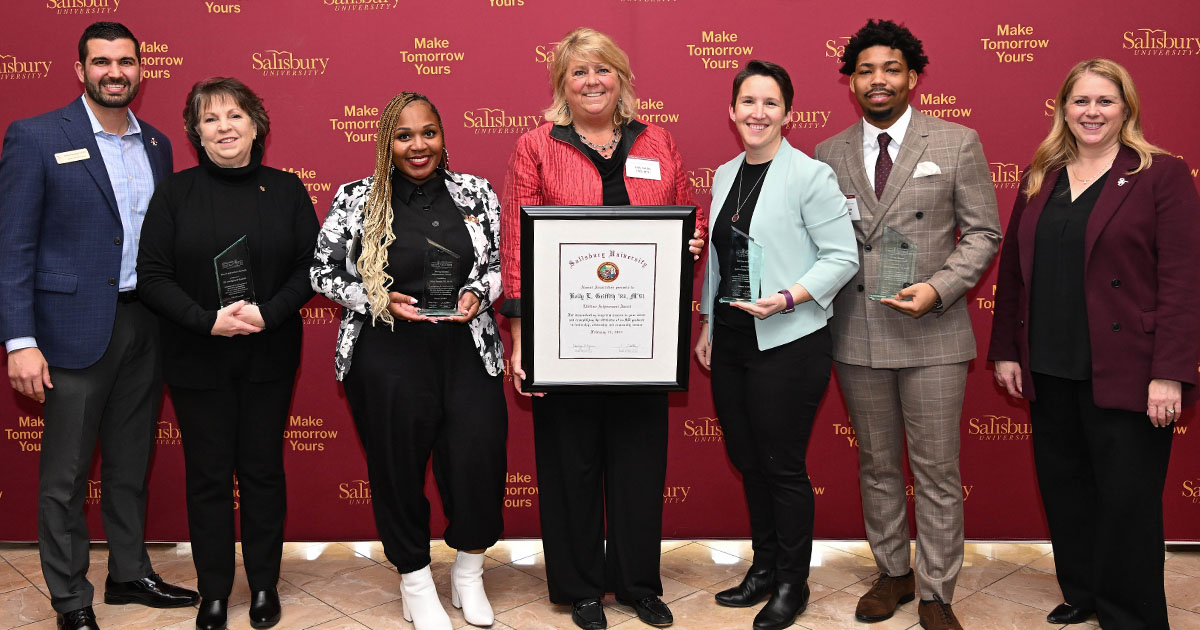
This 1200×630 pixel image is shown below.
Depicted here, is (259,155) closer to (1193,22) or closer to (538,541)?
(538,541)

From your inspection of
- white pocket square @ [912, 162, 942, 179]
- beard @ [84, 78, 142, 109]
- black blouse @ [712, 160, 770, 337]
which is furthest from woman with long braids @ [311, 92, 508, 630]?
white pocket square @ [912, 162, 942, 179]

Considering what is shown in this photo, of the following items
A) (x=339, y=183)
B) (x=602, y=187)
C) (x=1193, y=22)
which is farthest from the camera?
(x=339, y=183)

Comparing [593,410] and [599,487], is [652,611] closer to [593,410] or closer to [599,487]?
[599,487]

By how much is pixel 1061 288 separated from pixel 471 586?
2244 mm

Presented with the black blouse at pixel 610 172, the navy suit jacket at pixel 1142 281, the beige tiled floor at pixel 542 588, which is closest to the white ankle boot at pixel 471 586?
the beige tiled floor at pixel 542 588

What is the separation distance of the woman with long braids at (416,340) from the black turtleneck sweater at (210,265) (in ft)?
0.55

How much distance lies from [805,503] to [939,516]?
1.54ft

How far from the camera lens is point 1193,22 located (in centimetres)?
370

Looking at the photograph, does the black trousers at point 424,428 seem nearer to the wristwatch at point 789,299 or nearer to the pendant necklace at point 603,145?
the pendant necklace at point 603,145

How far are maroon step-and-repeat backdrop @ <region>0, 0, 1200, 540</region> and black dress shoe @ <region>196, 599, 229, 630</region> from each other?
1.21 metres

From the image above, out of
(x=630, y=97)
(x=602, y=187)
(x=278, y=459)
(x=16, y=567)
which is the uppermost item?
(x=630, y=97)

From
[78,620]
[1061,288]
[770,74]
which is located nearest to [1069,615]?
[1061,288]

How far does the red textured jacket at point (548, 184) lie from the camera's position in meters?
2.93

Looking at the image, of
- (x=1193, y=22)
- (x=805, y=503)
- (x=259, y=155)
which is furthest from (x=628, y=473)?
(x=1193, y=22)
